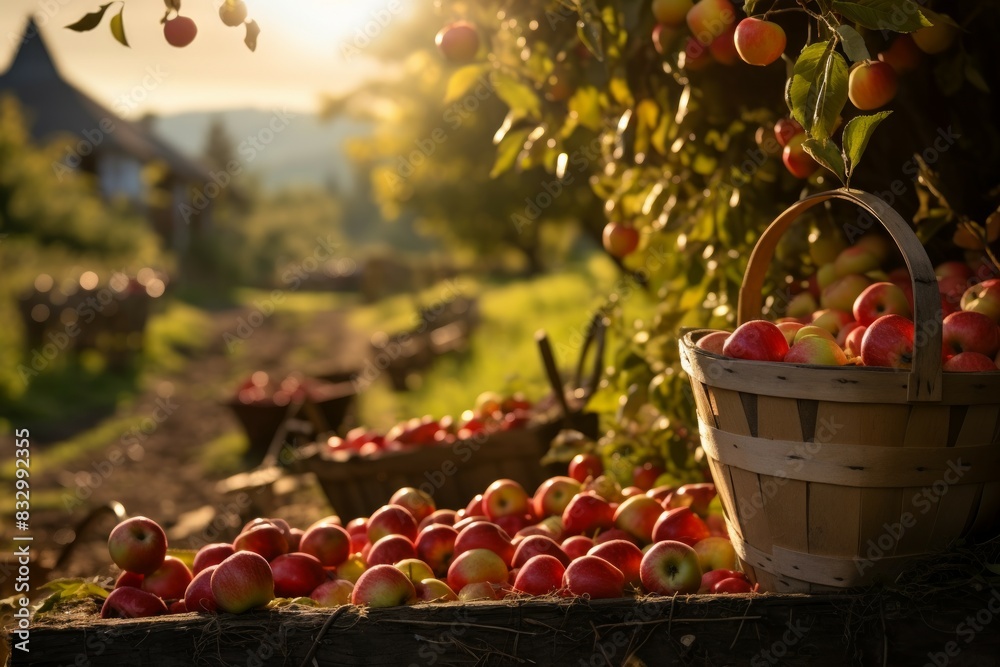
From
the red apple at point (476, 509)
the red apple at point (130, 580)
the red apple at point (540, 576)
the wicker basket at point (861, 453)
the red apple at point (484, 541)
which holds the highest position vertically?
the wicker basket at point (861, 453)

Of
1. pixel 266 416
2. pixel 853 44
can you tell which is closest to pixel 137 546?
pixel 853 44

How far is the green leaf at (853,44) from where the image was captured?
70.4 inches

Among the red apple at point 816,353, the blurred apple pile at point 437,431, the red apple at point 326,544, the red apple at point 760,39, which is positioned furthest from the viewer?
the blurred apple pile at point 437,431

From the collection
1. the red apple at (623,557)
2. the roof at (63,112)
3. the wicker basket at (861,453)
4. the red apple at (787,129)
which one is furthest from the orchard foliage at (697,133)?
the roof at (63,112)

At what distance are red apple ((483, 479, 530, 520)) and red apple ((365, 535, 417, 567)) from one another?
424 millimetres

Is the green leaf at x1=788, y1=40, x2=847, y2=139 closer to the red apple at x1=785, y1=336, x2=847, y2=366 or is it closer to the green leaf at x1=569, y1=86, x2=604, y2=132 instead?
the red apple at x1=785, y1=336, x2=847, y2=366

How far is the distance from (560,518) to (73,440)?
302 inches

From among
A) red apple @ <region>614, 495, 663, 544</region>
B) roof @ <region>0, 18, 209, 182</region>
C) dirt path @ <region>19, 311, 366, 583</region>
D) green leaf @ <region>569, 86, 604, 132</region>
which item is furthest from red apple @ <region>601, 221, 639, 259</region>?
roof @ <region>0, 18, 209, 182</region>

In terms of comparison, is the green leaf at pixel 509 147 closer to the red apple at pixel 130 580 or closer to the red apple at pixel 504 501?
the red apple at pixel 504 501

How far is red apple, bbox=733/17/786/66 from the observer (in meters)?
2.09

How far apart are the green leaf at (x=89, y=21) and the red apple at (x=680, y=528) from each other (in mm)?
1960

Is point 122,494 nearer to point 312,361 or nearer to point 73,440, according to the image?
point 73,440

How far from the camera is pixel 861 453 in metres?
1.86

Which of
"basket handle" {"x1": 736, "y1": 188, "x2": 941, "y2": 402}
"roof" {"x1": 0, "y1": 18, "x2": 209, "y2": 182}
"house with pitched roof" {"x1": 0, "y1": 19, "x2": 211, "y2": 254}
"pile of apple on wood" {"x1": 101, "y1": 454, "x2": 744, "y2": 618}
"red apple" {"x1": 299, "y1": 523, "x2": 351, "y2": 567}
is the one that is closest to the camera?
"basket handle" {"x1": 736, "y1": 188, "x2": 941, "y2": 402}
